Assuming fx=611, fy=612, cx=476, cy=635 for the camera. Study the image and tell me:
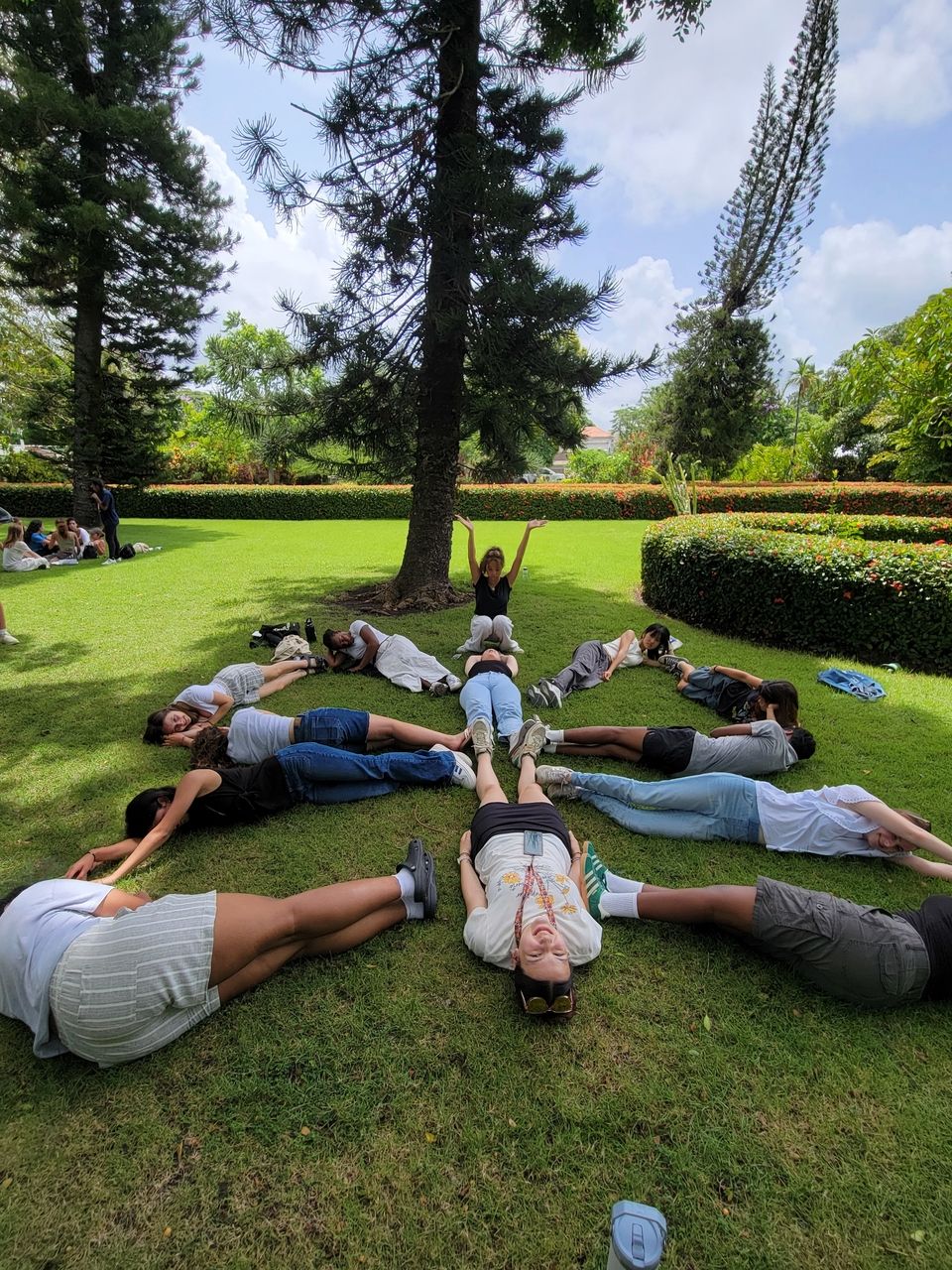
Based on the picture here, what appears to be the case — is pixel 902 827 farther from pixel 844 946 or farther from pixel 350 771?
pixel 350 771

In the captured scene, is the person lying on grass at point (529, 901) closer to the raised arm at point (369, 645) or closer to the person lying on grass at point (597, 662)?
the person lying on grass at point (597, 662)

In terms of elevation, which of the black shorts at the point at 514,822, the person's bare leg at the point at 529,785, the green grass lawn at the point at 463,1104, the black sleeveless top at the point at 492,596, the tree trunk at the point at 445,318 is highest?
the tree trunk at the point at 445,318

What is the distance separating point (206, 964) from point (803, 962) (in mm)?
2275

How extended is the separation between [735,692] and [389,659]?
2983mm

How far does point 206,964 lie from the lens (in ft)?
7.04

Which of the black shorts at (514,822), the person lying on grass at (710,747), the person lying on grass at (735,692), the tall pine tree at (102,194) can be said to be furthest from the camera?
the tall pine tree at (102,194)

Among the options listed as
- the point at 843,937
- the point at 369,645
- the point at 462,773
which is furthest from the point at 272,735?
the point at 843,937

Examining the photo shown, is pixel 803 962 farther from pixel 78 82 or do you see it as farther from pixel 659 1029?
pixel 78 82

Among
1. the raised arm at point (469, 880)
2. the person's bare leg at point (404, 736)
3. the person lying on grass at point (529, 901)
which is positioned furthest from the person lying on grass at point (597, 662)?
the raised arm at point (469, 880)

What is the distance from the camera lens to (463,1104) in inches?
79.5

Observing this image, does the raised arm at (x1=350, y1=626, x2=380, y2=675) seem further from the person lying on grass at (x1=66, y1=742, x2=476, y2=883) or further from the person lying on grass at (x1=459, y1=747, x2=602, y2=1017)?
the person lying on grass at (x1=459, y1=747, x2=602, y2=1017)

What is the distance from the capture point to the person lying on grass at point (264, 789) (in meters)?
3.07

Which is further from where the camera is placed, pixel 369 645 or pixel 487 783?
pixel 369 645

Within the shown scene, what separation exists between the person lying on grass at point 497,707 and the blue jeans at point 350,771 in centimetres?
36
